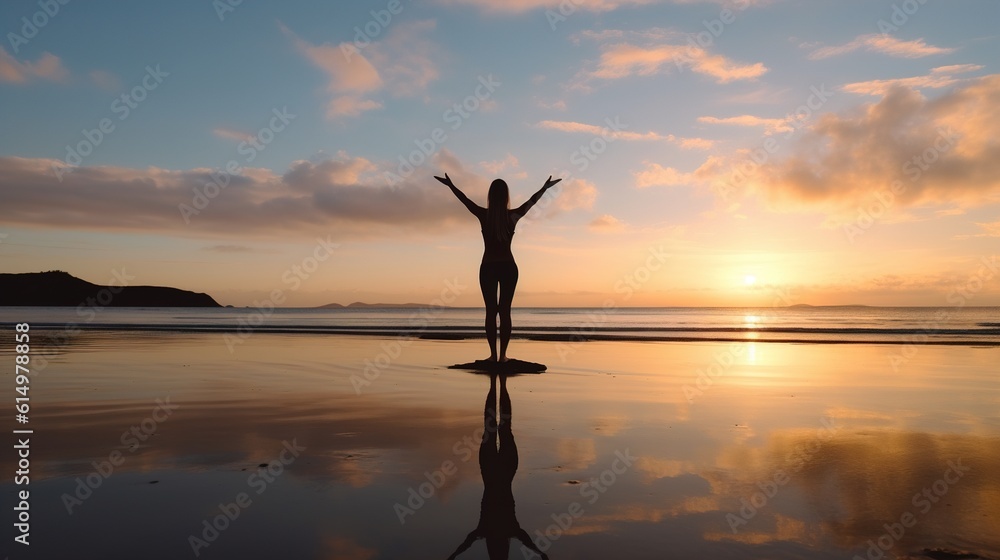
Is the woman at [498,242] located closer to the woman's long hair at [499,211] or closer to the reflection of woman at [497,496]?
the woman's long hair at [499,211]

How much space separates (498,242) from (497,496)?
7.94 meters

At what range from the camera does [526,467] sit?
4.75m

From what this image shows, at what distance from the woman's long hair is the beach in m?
2.98

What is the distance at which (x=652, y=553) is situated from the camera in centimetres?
307

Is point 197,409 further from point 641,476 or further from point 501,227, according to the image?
point 501,227

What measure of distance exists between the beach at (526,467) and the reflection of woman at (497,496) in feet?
0.24

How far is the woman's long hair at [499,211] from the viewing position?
1166cm

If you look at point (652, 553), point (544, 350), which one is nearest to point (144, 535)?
point (652, 553)

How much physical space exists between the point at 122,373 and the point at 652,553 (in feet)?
34.9

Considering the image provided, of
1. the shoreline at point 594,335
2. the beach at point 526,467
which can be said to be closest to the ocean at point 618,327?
the shoreline at point 594,335

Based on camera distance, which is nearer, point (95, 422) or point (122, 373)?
point (95, 422)
